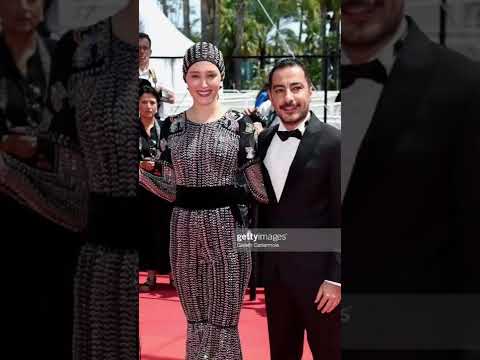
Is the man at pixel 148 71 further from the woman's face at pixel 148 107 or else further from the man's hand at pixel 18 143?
the man's hand at pixel 18 143

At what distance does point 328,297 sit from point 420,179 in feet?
1.58

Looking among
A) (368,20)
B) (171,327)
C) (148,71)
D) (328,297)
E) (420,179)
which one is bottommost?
(171,327)

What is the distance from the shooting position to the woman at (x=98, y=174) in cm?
196

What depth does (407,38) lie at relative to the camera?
72.8 inches

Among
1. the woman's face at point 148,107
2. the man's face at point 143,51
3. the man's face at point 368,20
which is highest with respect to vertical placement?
the man's face at point 368,20

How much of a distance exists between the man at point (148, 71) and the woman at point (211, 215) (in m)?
0.08

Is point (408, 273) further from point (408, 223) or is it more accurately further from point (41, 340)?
point (41, 340)

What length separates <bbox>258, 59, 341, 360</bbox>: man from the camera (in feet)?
6.76

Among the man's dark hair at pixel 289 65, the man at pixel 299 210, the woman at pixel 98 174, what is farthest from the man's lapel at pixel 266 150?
the woman at pixel 98 174

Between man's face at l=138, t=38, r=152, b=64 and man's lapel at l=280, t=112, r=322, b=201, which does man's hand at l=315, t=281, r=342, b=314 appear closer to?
man's lapel at l=280, t=112, r=322, b=201

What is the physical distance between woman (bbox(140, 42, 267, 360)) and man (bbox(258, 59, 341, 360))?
81 mm

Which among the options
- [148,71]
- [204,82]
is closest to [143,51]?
[148,71]

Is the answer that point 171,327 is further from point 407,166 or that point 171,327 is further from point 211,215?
point 407,166

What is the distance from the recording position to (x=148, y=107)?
2.21 meters
